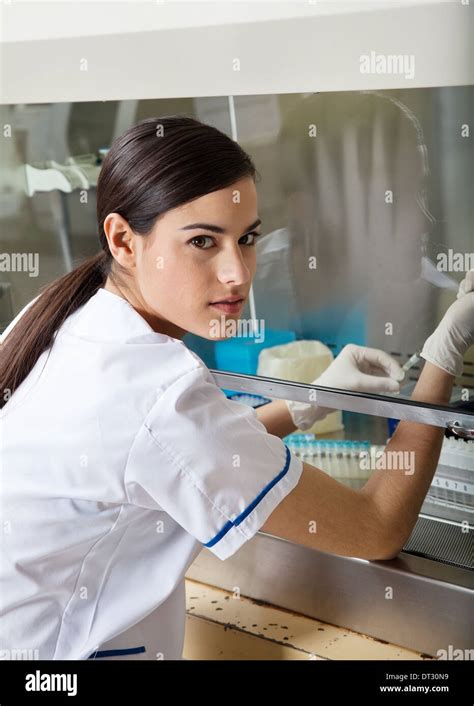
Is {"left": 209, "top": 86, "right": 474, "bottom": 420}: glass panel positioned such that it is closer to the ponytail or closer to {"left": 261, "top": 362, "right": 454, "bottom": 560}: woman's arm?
{"left": 261, "top": 362, "right": 454, "bottom": 560}: woman's arm

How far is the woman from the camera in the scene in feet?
2.79

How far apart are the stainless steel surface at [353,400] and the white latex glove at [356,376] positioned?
0.09 meters

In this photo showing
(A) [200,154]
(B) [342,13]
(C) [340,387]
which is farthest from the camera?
(C) [340,387]

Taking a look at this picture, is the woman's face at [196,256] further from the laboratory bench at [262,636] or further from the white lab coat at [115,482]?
the laboratory bench at [262,636]

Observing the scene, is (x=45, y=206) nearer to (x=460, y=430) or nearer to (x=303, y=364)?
(x=303, y=364)

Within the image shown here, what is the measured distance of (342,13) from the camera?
3.41 feet

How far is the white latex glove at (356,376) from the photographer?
113 cm

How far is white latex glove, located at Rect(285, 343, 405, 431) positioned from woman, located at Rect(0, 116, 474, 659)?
0.11 m

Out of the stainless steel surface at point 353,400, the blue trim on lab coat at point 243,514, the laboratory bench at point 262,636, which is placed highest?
the stainless steel surface at point 353,400

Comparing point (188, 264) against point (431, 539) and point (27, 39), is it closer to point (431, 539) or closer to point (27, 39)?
point (431, 539)

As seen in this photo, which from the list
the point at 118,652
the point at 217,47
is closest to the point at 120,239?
the point at 217,47

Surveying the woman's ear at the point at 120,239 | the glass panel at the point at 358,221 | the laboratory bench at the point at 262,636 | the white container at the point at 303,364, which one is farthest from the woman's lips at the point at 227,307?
the laboratory bench at the point at 262,636
